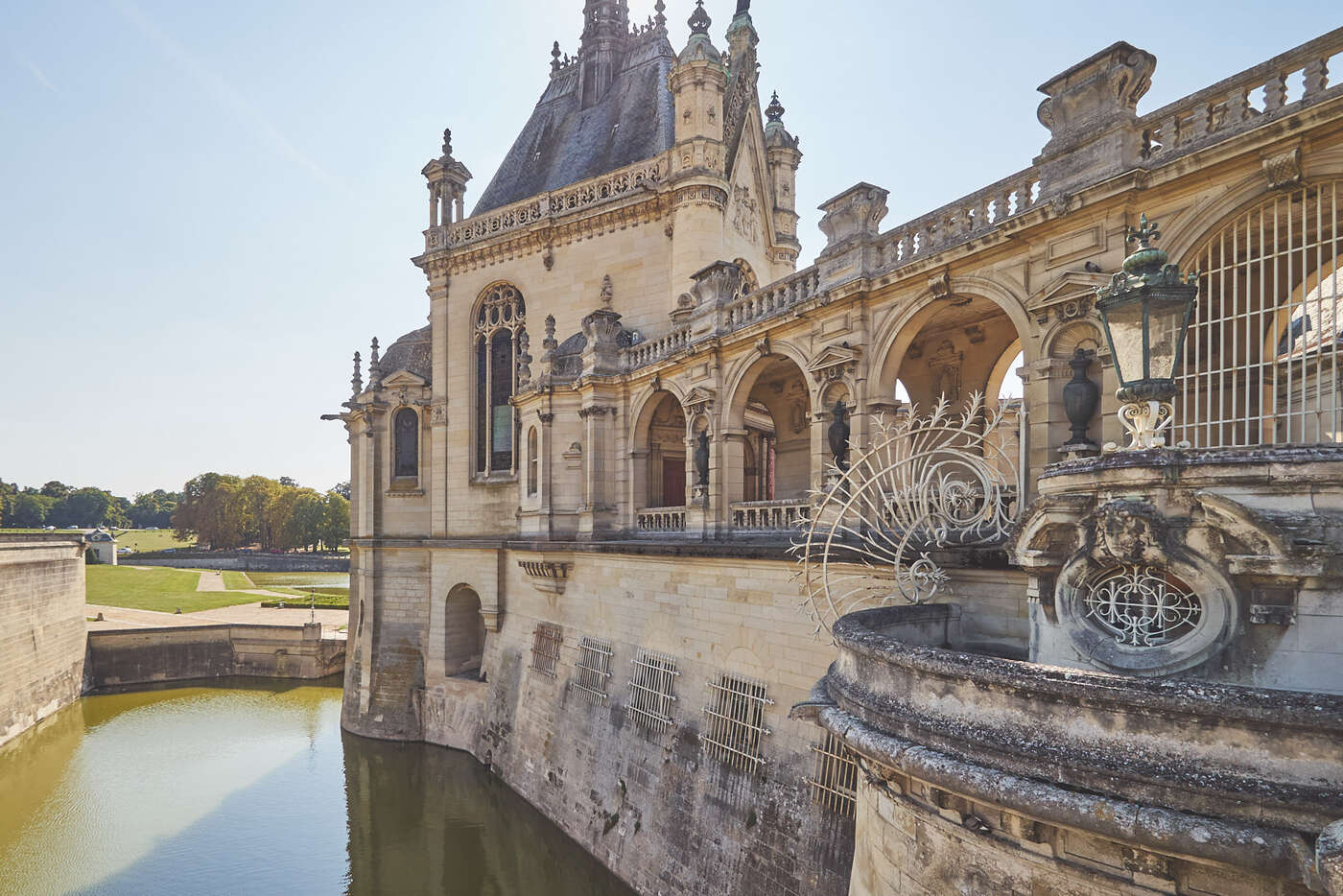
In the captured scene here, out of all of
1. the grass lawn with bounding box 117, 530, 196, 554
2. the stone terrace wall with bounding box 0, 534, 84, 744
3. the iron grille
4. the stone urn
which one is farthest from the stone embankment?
the iron grille

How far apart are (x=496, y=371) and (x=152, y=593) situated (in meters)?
38.7

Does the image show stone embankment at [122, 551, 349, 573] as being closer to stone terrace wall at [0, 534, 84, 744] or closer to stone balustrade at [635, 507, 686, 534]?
stone terrace wall at [0, 534, 84, 744]

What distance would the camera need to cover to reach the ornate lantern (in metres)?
5.44

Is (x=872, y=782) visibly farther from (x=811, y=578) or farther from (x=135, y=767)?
(x=135, y=767)

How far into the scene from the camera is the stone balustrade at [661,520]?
1482cm

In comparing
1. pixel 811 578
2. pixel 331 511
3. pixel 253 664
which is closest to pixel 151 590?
pixel 253 664

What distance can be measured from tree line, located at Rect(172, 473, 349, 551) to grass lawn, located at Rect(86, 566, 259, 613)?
899 inches

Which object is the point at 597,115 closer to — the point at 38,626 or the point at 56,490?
the point at 38,626

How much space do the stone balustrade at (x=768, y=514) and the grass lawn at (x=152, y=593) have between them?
1561 inches

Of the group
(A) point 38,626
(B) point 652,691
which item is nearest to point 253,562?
(A) point 38,626

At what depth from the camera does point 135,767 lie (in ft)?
69.2

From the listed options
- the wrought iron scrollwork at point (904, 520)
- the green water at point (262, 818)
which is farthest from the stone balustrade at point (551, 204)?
the green water at point (262, 818)

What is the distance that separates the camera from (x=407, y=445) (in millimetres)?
23891

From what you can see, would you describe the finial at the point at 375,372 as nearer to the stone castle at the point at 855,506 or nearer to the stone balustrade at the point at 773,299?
the stone castle at the point at 855,506
